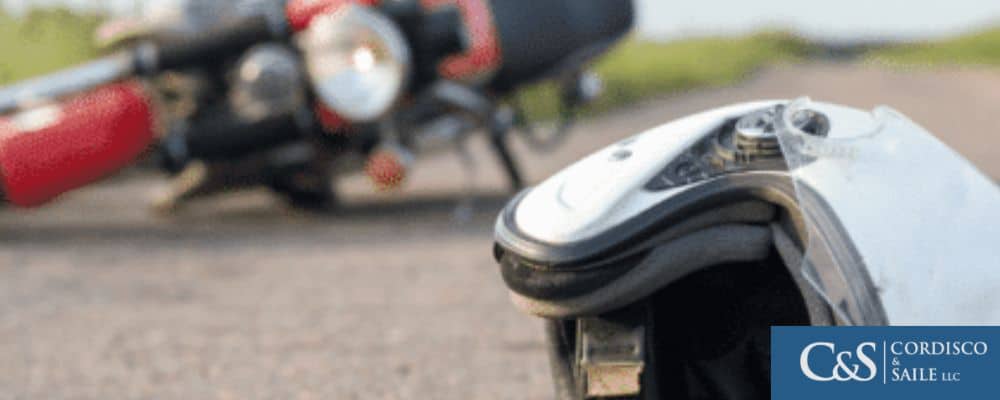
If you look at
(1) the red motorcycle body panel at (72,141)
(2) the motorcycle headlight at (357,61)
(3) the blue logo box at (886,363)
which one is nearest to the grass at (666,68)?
(2) the motorcycle headlight at (357,61)

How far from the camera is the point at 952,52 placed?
34.7 metres

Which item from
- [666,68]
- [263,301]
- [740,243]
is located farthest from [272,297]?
[666,68]

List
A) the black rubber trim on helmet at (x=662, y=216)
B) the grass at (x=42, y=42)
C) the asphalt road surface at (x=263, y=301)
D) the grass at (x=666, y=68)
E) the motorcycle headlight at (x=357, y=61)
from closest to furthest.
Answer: the black rubber trim on helmet at (x=662, y=216), the asphalt road surface at (x=263, y=301), the motorcycle headlight at (x=357, y=61), the grass at (x=42, y=42), the grass at (x=666, y=68)

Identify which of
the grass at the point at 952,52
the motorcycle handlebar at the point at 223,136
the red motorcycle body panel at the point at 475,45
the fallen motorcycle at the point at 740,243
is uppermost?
the red motorcycle body panel at the point at 475,45

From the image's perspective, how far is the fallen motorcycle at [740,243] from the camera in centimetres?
204

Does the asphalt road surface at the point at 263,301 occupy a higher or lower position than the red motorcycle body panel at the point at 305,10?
lower

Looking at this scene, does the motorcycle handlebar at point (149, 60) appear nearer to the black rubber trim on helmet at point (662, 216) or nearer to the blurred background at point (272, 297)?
the blurred background at point (272, 297)

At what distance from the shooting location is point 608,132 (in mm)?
13969

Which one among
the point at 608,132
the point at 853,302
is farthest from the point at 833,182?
the point at 608,132

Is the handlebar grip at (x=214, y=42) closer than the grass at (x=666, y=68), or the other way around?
the handlebar grip at (x=214, y=42)

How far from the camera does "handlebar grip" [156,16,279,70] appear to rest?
24.5 ft

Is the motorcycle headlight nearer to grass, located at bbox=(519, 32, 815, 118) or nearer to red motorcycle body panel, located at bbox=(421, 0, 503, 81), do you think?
red motorcycle body panel, located at bbox=(421, 0, 503, 81)

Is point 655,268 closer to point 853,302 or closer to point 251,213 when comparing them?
point 853,302

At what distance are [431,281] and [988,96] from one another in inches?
522
